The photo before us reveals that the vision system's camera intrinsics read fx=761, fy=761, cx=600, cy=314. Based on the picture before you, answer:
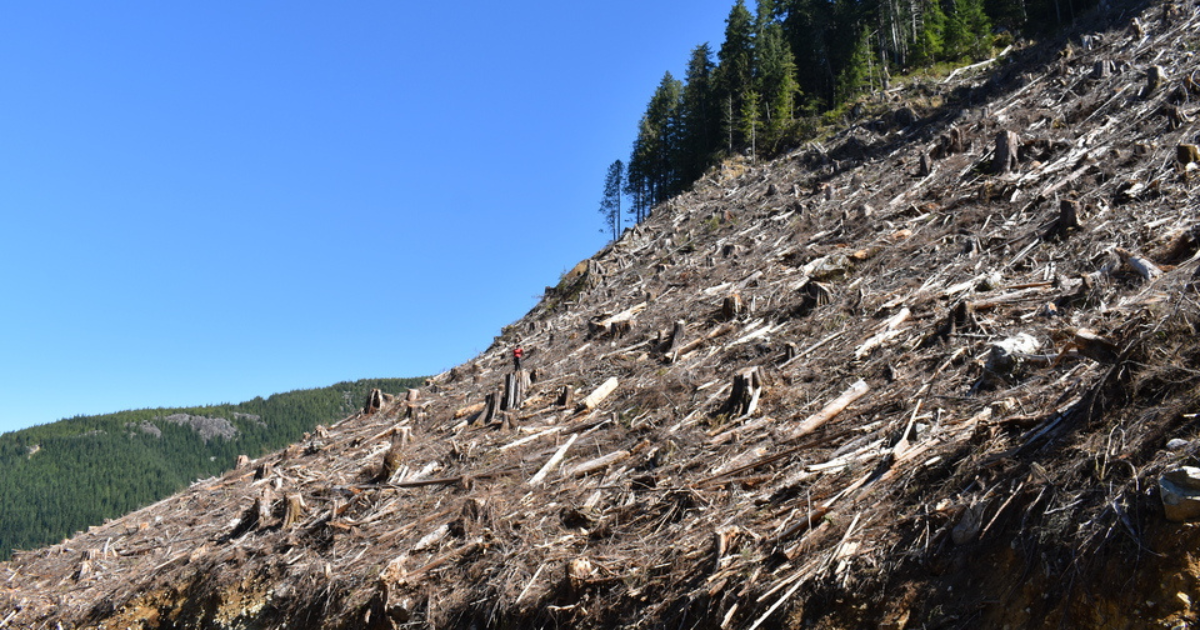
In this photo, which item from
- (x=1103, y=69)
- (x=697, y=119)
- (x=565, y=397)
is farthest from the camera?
(x=697, y=119)

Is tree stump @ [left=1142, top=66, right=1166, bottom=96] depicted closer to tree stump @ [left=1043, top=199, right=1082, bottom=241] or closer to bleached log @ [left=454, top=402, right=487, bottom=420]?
tree stump @ [left=1043, top=199, right=1082, bottom=241]

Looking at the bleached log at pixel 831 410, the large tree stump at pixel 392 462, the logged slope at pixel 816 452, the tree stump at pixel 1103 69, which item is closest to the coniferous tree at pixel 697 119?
the tree stump at pixel 1103 69

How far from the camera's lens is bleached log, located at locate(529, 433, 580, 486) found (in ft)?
30.3

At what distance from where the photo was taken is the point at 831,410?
7723mm

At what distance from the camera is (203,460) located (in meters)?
103

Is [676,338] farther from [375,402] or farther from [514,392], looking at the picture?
[375,402]

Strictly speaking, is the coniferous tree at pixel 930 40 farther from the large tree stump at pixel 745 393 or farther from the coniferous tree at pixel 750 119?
the large tree stump at pixel 745 393

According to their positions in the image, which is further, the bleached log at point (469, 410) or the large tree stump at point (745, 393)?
the bleached log at point (469, 410)

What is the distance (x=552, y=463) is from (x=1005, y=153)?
37.1 feet

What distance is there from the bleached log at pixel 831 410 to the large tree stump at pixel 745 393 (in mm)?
1055

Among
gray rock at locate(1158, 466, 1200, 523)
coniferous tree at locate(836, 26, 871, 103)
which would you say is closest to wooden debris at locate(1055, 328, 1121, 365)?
gray rock at locate(1158, 466, 1200, 523)

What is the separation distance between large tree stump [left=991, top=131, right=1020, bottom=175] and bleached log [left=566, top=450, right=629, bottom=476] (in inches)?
408

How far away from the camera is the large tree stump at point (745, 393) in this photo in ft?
28.8

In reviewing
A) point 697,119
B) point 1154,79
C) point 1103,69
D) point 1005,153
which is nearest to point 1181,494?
point 1005,153
